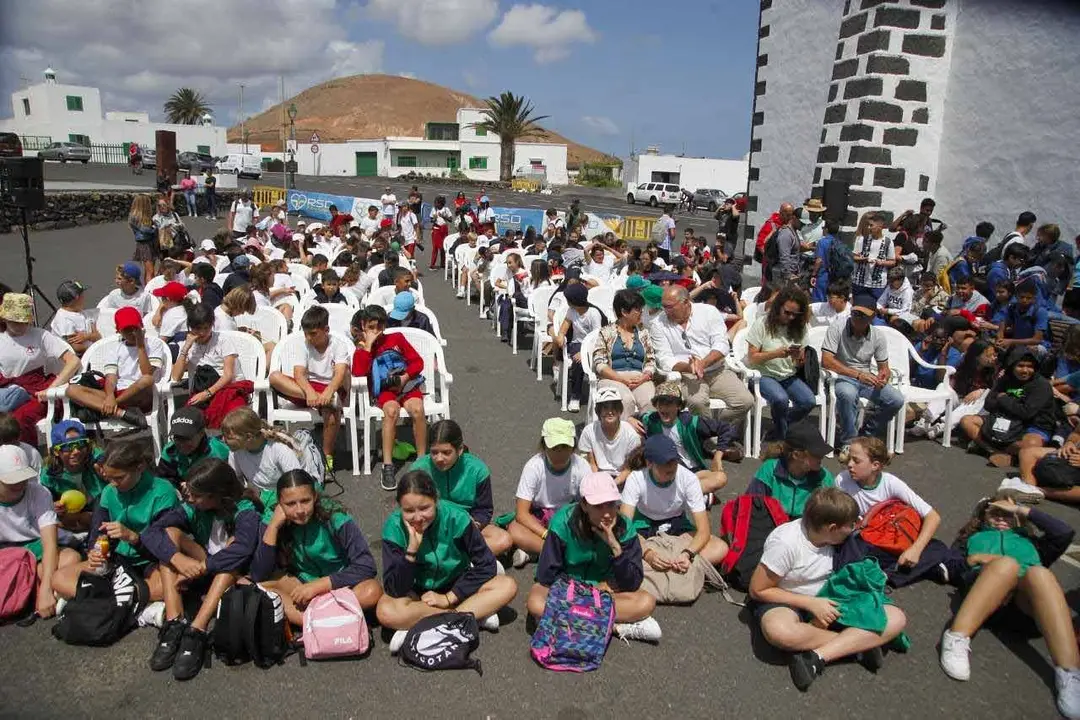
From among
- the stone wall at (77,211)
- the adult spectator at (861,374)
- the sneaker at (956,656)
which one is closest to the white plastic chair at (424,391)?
the adult spectator at (861,374)

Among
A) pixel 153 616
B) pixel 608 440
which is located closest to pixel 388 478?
pixel 608 440

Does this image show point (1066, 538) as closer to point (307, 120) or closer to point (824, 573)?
point (824, 573)

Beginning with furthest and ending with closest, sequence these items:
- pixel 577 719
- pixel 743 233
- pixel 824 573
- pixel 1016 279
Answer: pixel 743 233, pixel 1016 279, pixel 824 573, pixel 577 719

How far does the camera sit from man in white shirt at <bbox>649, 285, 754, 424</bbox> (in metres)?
6.41

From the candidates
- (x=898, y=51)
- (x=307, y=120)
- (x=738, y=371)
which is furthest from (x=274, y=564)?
(x=307, y=120)

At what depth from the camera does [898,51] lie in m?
9.64

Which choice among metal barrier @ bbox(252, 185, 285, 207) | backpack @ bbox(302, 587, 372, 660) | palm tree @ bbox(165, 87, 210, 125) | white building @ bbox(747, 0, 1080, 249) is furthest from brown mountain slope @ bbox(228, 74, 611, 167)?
backpack @ bbox(302, 587, 372, 660)

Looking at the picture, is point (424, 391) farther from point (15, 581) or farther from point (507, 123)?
point (507, 123)

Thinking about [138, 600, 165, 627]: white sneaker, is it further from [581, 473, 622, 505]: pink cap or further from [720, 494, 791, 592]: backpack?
[720, 494, 791, 592]: backpack

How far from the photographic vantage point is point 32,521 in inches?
156

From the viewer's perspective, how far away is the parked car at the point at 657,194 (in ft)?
141

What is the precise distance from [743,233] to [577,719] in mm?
12002

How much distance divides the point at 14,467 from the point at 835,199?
9339 millimetres

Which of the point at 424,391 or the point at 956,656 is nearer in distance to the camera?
the point at 956,656
